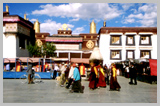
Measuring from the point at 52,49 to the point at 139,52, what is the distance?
1564 centimetres

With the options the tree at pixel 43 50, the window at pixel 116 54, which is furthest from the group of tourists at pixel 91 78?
the tree at pixel 43 50

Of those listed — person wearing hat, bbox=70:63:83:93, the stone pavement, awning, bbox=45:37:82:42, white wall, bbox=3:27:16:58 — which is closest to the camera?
the stone pavement

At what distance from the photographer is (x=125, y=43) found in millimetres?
30547

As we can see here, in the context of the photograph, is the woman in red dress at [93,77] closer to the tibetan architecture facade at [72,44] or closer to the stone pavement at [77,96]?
the stone pavement at [77,96]

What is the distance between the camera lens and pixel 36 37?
43.5 metres

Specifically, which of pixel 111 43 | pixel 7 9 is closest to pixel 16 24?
pixel 7 9

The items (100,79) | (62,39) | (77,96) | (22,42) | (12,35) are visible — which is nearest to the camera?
(77,96)

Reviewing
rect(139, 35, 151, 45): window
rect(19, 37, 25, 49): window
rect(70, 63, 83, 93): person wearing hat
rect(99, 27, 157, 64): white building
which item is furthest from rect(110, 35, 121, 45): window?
rect(70, 63, 83, 93): person wearing hat

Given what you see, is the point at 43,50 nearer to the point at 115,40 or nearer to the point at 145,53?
the point at 115,40

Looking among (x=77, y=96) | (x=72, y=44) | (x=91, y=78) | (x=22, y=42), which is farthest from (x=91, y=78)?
(x=72, y=44)

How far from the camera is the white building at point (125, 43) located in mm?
30445

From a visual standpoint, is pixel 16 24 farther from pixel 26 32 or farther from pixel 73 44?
pixel 73 44

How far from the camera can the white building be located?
30.4 metres

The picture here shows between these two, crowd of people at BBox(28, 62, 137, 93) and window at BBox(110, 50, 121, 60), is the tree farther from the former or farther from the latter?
crowd of people at BBox(28, 62, 137, 93)
